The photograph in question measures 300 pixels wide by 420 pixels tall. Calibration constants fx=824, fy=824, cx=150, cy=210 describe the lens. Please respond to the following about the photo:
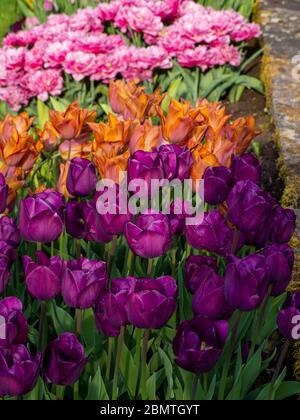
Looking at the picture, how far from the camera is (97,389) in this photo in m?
1.52

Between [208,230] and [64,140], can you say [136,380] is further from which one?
[64,140]

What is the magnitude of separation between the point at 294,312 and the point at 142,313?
29cm

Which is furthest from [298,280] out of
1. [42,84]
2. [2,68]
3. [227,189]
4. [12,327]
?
[2,68]

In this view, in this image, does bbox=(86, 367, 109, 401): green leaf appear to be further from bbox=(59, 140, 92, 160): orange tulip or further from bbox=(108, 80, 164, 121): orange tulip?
bbox=(108, 80, 164, 121): orange tulip

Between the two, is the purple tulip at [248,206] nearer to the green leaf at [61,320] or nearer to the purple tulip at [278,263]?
the purple tulip at [278,263]

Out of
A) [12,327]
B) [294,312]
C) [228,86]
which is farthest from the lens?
[228,86]

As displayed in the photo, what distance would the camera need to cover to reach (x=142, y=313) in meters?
1.33

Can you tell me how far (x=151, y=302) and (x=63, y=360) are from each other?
17cm

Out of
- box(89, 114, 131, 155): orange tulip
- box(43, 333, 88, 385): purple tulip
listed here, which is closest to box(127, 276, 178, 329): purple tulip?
box(43, 333, 88, 385): purple tulip

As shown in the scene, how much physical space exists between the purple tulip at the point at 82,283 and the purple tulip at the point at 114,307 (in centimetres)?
2

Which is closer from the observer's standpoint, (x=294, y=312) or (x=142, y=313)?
(x=142, y=313)

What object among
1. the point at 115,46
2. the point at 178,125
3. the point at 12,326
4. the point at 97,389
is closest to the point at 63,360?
the point at 12,326

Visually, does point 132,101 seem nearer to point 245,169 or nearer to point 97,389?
point 245,169

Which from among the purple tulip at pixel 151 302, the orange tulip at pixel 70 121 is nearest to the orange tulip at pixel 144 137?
the orange tulip at pixel 70 121
